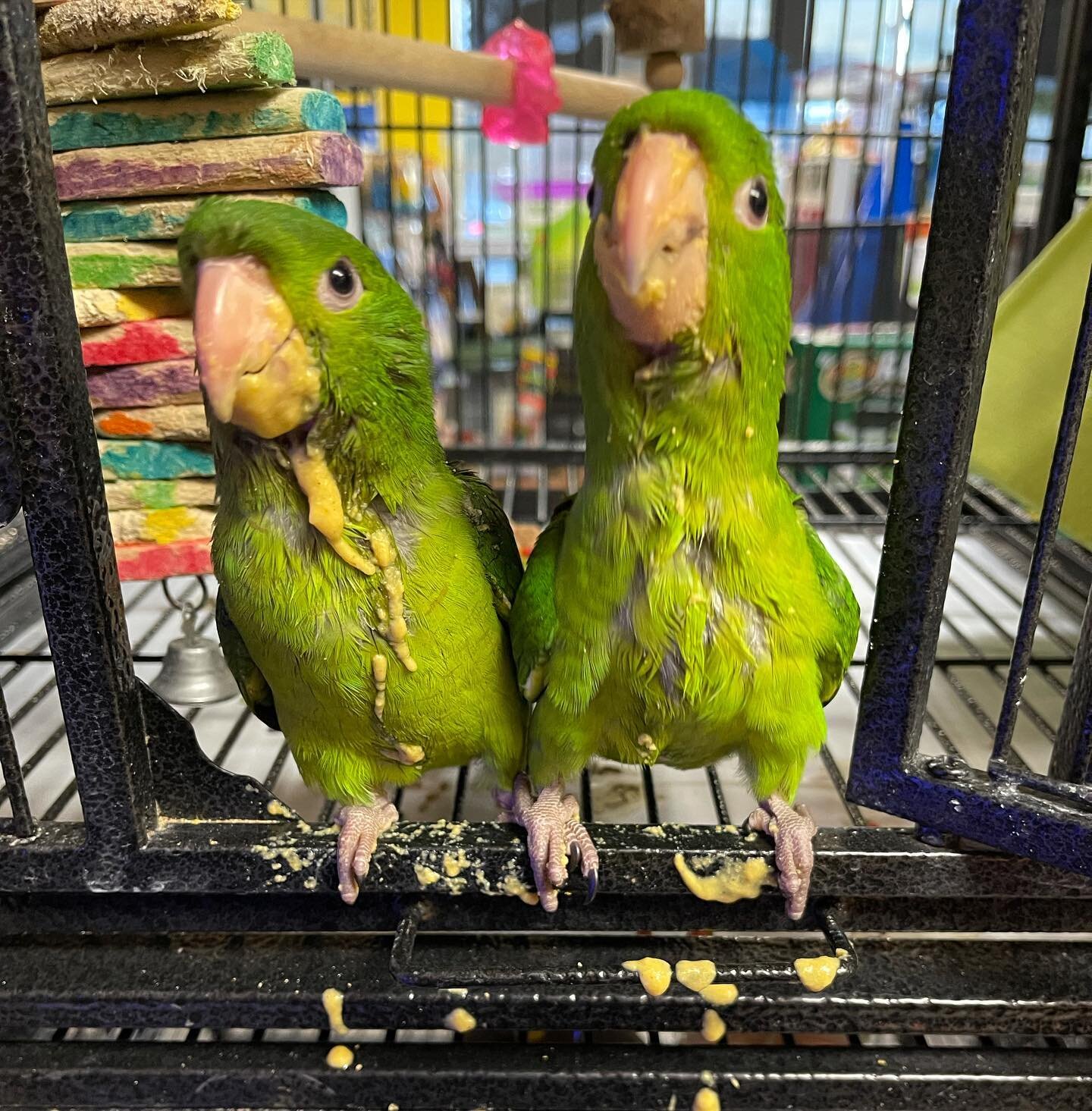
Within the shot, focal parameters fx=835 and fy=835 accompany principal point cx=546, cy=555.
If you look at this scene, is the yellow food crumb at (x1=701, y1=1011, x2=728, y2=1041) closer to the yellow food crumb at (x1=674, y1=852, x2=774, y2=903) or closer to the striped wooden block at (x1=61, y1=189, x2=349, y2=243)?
the yellow food crumb at (x1=674, y1=852, x2=774, y2=903)

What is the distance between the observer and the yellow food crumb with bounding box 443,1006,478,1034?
60 centimetres

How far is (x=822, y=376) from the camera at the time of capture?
5.62 feet

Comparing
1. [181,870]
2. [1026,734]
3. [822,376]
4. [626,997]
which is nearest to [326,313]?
[181,870]

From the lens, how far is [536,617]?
2.04 ft

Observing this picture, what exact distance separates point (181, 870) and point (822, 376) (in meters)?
1.51

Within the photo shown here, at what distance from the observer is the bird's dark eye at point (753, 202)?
48cm

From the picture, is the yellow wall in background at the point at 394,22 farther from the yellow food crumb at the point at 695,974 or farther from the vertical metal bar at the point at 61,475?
the yellow food crumb at the point at 695,974

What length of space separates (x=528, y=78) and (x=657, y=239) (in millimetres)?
881

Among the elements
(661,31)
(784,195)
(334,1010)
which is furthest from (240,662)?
(784,195)

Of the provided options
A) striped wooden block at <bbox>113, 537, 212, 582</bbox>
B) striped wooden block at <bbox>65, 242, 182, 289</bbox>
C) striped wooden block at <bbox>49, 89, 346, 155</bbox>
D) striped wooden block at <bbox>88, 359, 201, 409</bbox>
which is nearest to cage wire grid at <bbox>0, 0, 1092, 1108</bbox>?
striped wooden block at <bbox>113, 537, 212, 582</bbox>

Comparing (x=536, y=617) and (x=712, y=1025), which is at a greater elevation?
(x=536, y=617)

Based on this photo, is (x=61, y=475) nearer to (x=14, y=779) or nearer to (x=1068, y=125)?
(x=14, y=779)

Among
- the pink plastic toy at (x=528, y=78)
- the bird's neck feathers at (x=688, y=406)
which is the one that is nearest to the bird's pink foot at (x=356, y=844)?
the bird's neck feathers at (x=688, y=406)

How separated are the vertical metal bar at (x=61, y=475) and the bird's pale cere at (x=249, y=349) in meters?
0.09
